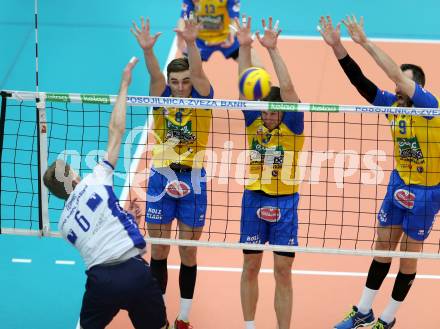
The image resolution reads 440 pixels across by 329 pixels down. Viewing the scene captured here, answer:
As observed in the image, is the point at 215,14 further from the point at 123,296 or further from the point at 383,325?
the point at 123,296

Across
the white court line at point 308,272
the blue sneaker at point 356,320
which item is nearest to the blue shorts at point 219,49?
the white court line at point 308,272

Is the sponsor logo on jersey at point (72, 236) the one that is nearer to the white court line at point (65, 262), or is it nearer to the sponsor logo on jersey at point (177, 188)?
the sponsor logo on jersey at point (177, 188)

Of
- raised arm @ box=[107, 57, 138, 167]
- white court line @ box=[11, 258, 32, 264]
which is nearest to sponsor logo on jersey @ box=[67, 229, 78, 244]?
raised arm @ box=[107, 57, 138, 167]

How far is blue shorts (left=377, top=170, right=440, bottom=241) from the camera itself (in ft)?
28.4

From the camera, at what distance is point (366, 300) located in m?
9.24

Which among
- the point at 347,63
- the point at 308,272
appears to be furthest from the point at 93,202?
the point at 308,272

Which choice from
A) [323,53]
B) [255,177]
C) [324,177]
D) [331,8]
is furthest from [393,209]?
[331,8]

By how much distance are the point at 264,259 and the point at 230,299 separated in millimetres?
968

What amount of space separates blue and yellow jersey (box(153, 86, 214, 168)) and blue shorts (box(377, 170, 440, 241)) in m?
2.05

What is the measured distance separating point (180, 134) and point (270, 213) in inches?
48.7

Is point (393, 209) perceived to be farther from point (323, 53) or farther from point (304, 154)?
point (323, 53)

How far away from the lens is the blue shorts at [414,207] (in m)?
8.66

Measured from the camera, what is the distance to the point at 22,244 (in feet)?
35.8

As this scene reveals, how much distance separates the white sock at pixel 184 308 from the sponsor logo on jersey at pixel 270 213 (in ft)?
4.55
